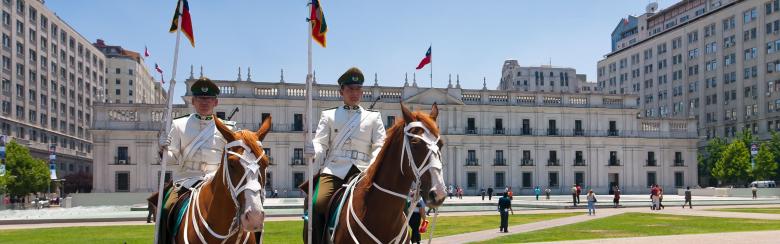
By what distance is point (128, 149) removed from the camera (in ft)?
205

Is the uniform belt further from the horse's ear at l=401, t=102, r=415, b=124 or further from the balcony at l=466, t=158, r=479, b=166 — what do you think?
the balcony at l=466, t=158, r=479, b=166

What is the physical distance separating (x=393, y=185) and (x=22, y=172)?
5757cm

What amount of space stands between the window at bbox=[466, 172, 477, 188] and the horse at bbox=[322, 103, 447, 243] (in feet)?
206

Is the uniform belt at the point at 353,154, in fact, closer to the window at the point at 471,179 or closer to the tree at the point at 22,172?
the tree at the point at 22,172

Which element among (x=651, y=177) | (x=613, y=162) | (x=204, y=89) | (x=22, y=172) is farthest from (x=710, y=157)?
(x=204, y=89)

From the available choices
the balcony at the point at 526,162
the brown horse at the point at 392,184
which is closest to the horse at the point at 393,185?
the brown horse at the point at 392,184

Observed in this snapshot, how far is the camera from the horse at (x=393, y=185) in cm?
582

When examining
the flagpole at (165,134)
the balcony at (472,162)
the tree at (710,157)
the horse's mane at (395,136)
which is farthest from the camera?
the tree at (710,157)

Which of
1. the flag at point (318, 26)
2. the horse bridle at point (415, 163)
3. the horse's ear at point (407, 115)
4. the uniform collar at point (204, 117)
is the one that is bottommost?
the horse bridle at point (415, 163)

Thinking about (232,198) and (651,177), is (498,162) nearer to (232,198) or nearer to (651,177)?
(651,177)

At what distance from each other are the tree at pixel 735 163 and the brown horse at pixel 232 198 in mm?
69518

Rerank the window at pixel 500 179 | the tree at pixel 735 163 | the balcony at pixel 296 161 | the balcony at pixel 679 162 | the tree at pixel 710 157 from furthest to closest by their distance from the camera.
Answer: the tree at pixel 710 157 → the balcony at pixel 679 162 → the window at pixel 500 179 → the tree at pixel 735 163 → the balcony at pixel 296 161

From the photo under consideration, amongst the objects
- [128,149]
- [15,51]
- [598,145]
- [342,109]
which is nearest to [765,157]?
[598,145]

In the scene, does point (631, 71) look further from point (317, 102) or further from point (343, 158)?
point (343, 158)
